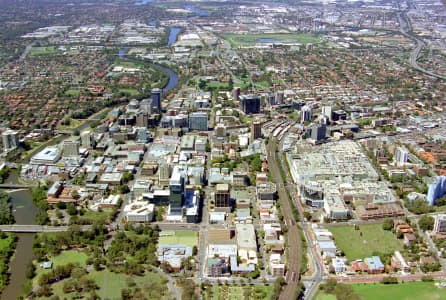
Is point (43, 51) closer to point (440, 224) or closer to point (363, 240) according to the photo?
point (363, 240)

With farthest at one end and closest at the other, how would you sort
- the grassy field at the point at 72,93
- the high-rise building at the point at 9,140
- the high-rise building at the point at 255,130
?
1. the grassy field at the point at 72,93
2. the high-rise building at the point at 255,130
3. the high-rise building at the point at 9,140

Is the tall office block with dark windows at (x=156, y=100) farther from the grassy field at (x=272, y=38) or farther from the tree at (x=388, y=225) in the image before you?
the grassy field at (x=272, y=38)

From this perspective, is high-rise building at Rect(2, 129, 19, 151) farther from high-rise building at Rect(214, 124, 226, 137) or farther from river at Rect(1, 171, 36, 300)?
high-rise building at Rect(214, 124, 226, 137)

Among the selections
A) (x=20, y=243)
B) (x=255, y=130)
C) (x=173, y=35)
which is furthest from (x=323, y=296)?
(x=173, y=35)

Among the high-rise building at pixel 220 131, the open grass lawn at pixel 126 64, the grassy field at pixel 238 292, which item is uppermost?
the open grass lawn at pixel 126 64

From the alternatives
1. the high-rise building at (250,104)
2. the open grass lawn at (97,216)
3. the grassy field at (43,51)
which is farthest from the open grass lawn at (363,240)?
the grassy field at (43,51)
